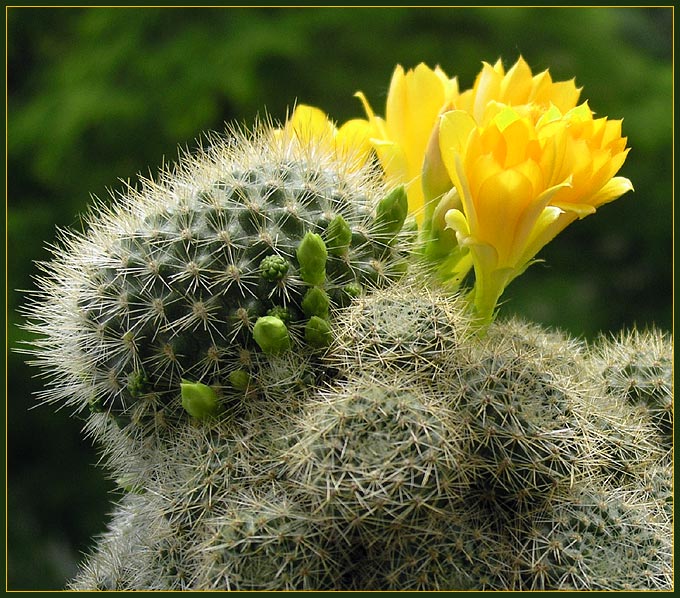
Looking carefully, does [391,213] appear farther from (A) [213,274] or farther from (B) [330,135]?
(A) [213,274]

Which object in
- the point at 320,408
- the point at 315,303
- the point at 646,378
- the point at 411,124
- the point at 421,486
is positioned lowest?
the point at 646,378

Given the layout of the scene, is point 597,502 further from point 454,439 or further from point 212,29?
point 212,29

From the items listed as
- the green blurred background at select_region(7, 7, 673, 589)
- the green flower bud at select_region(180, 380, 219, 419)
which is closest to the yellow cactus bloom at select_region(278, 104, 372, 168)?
the green flower bud at select_region(180, 380, 219, 419)

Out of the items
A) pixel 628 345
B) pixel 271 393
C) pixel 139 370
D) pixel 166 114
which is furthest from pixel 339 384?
pixel 166 114

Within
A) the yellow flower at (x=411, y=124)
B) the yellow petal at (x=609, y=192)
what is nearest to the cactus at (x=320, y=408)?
the yellow flower at (x=411, y=124)

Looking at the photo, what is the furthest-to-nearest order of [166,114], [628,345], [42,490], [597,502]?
[42,490], [166,114], [628,345], [597,502]

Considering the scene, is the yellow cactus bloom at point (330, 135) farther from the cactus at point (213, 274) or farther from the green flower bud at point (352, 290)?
the green flower bud at point (352, 290)

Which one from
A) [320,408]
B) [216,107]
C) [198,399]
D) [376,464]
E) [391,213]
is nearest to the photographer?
[376,464]

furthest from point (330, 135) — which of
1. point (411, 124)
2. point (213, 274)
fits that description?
point (213, 274)
